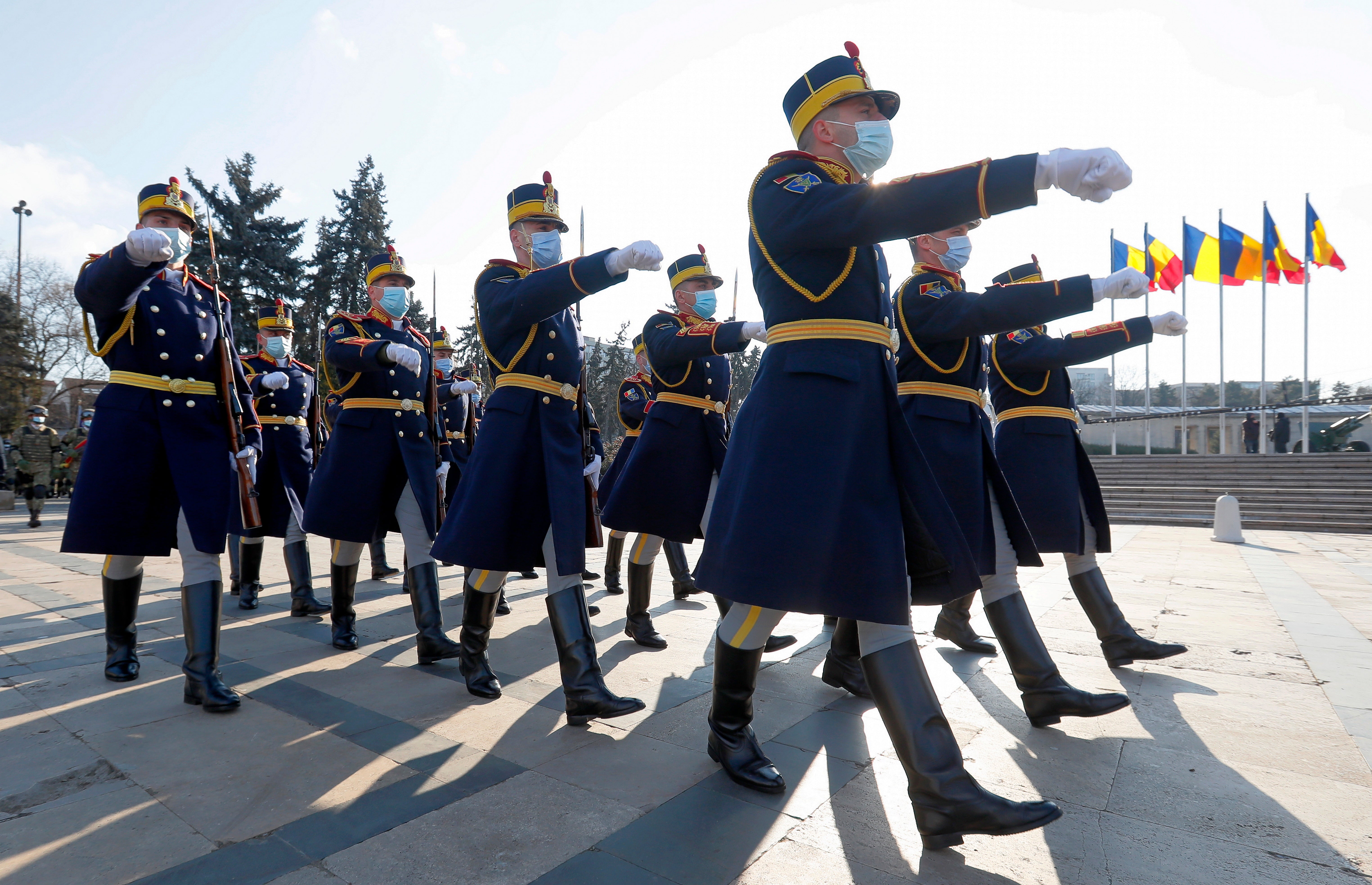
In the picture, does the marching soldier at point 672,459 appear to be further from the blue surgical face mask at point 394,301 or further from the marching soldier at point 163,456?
the marching soldier at point 163,456

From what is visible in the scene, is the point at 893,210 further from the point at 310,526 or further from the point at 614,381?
the point at 614,381

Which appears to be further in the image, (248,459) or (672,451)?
(672,451)

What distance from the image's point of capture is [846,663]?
12.0ft

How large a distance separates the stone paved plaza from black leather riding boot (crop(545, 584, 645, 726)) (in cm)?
12

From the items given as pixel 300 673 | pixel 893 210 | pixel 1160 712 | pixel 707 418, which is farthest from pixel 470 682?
pixel 1160 712

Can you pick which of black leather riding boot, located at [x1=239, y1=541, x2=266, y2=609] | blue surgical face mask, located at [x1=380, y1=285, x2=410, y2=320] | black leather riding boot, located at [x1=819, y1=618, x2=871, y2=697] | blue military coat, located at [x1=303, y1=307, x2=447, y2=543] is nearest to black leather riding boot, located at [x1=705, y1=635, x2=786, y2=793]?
black leather riding boot, located at [x1=819, y1=618, x2=871, y2=697]

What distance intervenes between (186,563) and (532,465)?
175 centimetres

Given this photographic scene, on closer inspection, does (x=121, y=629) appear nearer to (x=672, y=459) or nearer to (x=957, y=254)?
(x=672, y=459)

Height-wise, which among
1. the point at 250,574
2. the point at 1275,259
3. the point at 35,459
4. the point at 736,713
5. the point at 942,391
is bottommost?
the point at 250,574

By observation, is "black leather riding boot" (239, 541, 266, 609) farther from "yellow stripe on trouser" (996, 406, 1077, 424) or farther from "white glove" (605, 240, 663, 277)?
"yellow stripe on trouser" (996, 406, 1077, 424)

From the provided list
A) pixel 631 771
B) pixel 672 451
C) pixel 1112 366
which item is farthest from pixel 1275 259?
pixel 631 771

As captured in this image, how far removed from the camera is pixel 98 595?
6152 millimetres

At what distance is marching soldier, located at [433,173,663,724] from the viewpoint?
3258mm

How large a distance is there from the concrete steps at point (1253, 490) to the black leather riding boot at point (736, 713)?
14.8m
